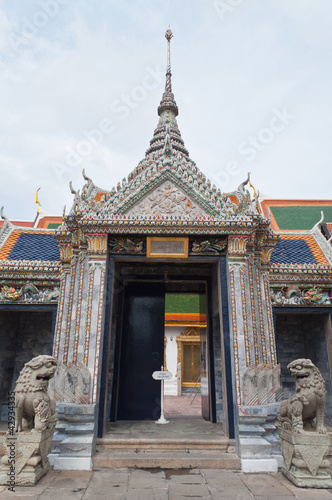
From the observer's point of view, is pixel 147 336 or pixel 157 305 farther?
pixel 157 305

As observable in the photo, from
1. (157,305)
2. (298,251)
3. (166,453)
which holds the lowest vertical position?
(166,453)

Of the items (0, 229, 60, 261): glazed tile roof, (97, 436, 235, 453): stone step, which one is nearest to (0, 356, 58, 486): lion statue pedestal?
(97, 436, 235, 453): stone step

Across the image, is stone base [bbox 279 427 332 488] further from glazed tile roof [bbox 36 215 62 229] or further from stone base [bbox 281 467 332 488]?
glazed tile roof [bbox 36 215 62 229]

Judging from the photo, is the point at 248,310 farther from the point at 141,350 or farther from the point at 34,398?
the point at 34,398

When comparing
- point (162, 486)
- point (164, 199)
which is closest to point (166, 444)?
point (162, 486)

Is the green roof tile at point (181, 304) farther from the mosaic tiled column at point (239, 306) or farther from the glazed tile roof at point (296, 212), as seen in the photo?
the mosaic tiled column at point (239, 306)

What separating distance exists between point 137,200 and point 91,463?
5.16 metres

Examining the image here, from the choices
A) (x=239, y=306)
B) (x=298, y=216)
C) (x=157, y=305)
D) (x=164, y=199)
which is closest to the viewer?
(x=239, y=306)

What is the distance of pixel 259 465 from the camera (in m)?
5.77

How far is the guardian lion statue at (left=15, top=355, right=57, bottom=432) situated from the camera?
5180 mm

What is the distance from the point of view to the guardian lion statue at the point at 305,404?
5.29 metres

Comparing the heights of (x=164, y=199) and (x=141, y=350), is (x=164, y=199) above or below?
above

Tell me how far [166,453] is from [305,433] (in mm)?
2509

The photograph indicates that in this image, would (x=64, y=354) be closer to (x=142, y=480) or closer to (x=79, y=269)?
(x=79, y=269)
